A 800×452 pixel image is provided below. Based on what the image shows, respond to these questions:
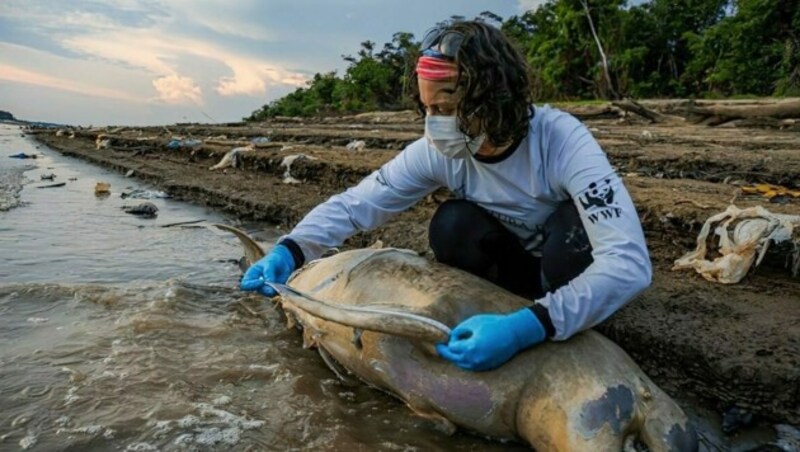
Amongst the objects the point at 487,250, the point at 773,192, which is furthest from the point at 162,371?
the point at 773,192

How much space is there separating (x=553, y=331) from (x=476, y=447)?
19.5 inches

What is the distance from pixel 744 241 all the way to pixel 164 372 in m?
2.81

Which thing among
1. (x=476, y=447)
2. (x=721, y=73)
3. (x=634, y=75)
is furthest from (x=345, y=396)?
(x=634, y=75)

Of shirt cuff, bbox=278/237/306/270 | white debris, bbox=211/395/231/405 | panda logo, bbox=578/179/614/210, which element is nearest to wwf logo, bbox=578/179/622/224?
panda logo, bbox=578/179/614/210

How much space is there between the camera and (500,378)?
6.61 ft

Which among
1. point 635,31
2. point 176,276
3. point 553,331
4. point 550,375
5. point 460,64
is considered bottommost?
point 176,276

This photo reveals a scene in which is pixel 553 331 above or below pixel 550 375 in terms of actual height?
above

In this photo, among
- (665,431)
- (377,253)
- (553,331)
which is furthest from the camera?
(377,253)

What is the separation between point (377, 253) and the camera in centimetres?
272

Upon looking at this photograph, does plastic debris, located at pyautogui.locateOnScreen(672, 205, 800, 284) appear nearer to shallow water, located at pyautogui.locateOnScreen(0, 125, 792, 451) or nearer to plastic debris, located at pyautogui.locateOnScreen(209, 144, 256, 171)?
shallow water, located at pyautogui.locateOnScreen(0, 125, 792, 451)

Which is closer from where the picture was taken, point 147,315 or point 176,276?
point 147,315

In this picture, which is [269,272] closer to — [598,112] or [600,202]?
[600,202]

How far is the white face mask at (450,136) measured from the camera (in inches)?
87.4

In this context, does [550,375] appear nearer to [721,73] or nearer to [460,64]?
[460,64]
